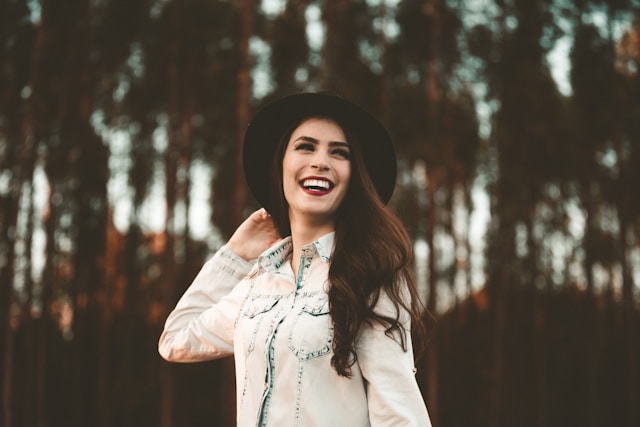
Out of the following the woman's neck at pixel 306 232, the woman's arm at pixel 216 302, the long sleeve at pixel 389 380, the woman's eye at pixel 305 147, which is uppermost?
the woman's eye at pixel 305 147

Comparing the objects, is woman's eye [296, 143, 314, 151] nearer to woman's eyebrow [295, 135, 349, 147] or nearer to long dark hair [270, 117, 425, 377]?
woman's eyebrow [295, 135, 349, 147]

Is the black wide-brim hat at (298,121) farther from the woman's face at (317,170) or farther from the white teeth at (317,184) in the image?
the white teeth at (317,184)

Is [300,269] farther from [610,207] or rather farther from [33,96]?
[610,207]

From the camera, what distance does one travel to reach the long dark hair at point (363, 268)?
176 centimetres

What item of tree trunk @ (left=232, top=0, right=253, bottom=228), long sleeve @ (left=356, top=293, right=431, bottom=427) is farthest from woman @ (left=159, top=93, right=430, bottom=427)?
tree trunk @ (left=232, top=0, right=253, bottom=228)

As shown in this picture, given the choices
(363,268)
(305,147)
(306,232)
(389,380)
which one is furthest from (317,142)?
(389,380)

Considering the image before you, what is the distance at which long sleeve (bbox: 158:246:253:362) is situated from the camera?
2.29 meters

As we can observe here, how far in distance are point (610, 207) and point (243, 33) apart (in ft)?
44.2

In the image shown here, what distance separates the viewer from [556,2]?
13.9 meters

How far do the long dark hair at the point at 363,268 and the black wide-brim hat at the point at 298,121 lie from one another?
0.04 meters

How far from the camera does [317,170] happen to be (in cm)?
208

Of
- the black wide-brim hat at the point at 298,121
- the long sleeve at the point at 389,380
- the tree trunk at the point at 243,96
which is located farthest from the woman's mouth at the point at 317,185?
the tree trunk at the point at 243,96

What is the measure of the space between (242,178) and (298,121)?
857 centimetres

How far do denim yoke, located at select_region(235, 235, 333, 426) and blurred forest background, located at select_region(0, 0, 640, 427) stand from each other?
8488 millimetres
